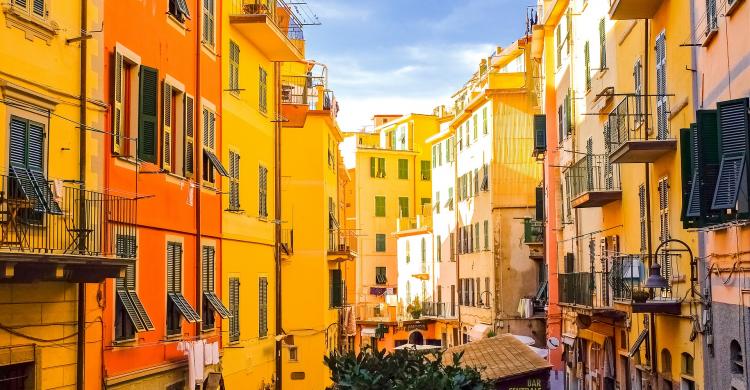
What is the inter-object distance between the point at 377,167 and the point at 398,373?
6081 centimetres

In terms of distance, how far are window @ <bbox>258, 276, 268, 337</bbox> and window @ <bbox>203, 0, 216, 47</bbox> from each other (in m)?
7.41

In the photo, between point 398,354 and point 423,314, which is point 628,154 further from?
point 423,314

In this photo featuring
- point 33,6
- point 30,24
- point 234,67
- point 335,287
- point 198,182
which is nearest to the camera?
point 30,24

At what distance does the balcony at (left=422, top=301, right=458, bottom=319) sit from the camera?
59844mm

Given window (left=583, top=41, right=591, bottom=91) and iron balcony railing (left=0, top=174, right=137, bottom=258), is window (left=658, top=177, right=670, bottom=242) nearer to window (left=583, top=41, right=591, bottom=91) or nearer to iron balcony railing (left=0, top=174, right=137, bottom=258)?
window (left=583, top=41, right=591, bottom=91)

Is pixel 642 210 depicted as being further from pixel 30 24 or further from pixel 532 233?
pixel 532 233

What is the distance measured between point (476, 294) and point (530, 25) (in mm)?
16018

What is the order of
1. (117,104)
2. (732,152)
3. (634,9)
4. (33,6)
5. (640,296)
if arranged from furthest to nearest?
(634,9) → (640,296) → (117,104) → (33,6) → (732,152)

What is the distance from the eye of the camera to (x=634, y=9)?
21.6 metres

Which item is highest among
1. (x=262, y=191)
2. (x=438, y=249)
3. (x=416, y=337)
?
(x=262, y=191)

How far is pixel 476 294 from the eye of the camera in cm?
5372

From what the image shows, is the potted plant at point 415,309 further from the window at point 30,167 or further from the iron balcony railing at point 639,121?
the window at point 30,167

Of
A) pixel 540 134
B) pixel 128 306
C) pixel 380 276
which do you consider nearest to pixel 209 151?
pixel 128 306

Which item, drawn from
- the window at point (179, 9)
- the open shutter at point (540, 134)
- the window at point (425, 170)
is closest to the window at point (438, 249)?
the window at point (425, 170)
